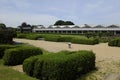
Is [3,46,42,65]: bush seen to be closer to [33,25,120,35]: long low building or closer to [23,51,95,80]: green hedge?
[23,51,95,80]: green hedge

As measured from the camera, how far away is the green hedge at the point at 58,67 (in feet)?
29.7

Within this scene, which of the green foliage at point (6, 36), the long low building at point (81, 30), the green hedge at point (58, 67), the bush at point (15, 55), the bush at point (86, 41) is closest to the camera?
the green hedge at point (58, 67)

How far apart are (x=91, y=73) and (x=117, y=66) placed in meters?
1.84

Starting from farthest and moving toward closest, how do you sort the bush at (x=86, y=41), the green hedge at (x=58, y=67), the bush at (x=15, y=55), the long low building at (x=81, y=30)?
the long low building at (x=81, y=30) → the bush at (x=86, y=41) → the bush at (x=15, y=55) → the green hedge at (x=58, y=67)

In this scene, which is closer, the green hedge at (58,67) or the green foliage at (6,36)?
the green hedge at (58,67)

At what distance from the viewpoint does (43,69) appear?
9367mm

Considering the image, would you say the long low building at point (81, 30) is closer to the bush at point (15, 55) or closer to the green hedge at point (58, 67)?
the bush at point (15, 55)

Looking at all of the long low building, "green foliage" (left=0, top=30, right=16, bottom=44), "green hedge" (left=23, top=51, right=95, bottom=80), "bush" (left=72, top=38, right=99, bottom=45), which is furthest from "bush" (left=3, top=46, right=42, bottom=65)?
the long low building

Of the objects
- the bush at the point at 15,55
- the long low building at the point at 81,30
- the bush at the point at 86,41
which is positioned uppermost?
the bush at the point at 15,55

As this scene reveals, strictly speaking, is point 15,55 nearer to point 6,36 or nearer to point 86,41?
point 6,36

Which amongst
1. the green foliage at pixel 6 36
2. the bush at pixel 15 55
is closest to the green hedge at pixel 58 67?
the bush at pixel 15 55

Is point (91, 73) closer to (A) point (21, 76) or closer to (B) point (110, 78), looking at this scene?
(B) point (110, 78)

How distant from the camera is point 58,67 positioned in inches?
353

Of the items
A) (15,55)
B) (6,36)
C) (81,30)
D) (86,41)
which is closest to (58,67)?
(15,55)
